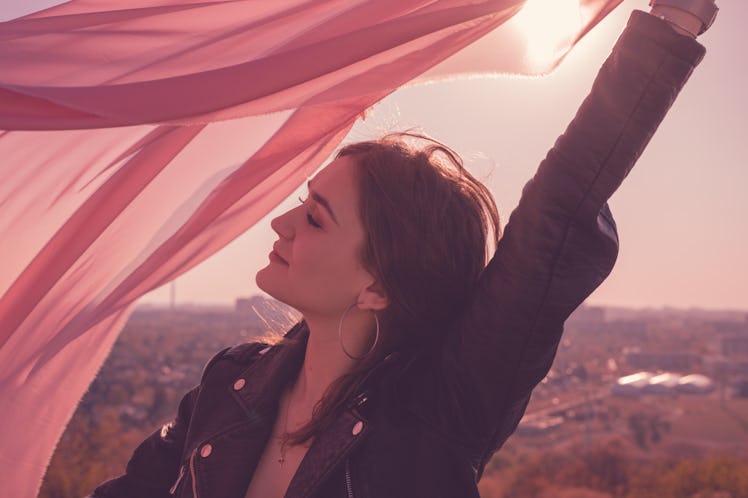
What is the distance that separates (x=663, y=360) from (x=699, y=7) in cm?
3604

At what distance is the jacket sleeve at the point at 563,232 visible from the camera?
56.9 inches

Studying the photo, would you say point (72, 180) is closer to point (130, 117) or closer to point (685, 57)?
point (130, 117)

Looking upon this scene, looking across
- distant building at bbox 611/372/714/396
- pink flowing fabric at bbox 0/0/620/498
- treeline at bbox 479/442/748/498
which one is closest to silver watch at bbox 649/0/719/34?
pink flowing fabric at bbox 0/0/620/498

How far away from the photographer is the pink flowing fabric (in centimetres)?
161

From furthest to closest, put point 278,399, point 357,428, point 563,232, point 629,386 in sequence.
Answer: point 629,386
point 278,399
point 357,428
point 563,232

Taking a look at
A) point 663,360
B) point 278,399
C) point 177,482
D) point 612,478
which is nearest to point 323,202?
point 278,399

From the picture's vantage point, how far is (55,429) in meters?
2.00

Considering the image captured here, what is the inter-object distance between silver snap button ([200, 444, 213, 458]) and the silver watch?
1.21m

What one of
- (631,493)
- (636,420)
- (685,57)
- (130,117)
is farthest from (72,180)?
(636,420)

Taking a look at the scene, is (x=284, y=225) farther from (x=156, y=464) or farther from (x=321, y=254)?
(x=156, y=464)

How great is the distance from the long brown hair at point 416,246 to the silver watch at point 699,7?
0.54m

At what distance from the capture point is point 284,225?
70.3 inches

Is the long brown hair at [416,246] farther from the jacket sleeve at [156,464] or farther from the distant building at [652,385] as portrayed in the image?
the distant building at [652,385]

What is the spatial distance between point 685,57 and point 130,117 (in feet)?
3.25
